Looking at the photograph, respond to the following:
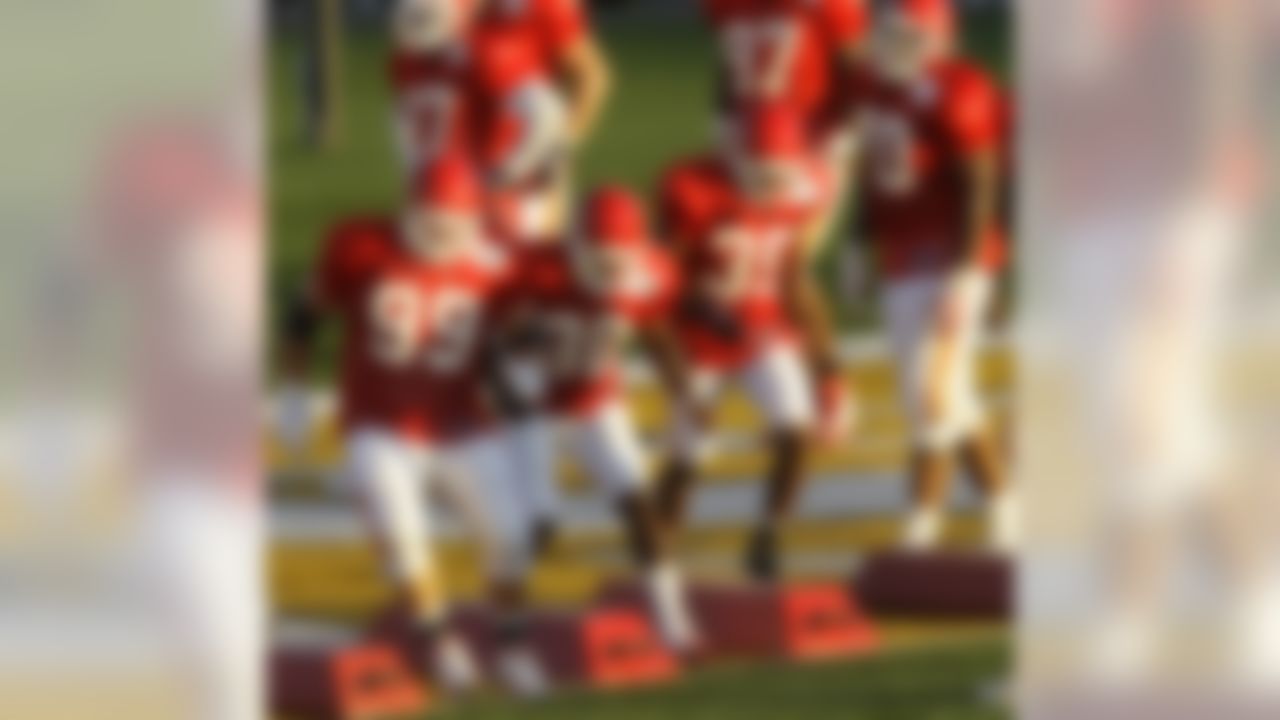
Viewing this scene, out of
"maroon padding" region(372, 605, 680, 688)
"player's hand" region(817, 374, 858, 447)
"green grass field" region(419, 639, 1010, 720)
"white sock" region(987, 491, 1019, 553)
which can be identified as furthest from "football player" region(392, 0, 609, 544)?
"white sock" region(987, 491, 1019, 553)

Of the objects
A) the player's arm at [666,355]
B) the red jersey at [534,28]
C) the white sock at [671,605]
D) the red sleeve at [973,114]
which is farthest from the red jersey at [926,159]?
the white sock at [671,605]

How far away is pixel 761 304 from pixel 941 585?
453mm

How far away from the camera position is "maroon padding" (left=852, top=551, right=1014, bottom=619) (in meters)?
4.62

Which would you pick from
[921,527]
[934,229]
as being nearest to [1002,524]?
[921,527]

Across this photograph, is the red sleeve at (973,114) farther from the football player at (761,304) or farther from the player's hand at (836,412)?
the player's hand at (836,412)

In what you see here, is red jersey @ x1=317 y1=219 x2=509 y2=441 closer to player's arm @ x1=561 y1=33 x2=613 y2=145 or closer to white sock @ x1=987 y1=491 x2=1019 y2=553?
player's arm @ x1=561 y1=33 x2=613 y2=145

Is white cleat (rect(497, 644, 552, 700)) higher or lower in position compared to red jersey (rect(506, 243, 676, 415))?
lower

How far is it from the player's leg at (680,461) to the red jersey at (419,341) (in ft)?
0.89

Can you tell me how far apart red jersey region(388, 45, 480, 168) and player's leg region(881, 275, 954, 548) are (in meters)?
0.62

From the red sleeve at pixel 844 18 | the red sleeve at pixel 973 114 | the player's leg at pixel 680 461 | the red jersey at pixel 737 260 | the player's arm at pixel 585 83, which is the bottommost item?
the player's leg at pixel 680 461

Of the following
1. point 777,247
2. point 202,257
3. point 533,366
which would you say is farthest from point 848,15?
point 202,257

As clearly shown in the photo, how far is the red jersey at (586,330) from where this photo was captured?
4.61m

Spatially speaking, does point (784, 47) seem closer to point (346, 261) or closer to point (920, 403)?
point (920, 403)

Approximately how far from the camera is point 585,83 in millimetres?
4559
